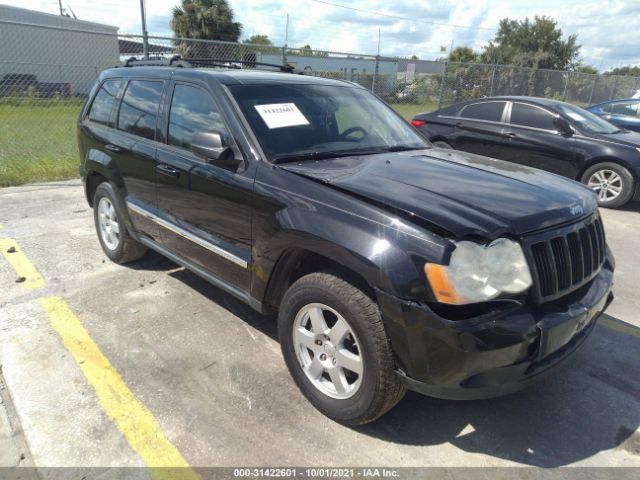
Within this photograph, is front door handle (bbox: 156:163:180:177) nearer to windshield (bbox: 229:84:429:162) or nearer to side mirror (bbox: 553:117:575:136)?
windshield (bbox: 229:84:429:162)

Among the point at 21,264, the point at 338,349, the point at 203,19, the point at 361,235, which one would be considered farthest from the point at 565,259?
the point at 203,19

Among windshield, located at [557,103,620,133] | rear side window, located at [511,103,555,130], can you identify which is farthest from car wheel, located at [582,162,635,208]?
rear side window, located at [511,103,555,130]

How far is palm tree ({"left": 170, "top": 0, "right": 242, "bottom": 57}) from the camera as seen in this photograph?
94.4 feet

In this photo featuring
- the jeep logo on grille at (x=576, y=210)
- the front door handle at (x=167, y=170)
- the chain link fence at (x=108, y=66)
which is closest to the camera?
the jeep logo on grille at (x=576, y=210)

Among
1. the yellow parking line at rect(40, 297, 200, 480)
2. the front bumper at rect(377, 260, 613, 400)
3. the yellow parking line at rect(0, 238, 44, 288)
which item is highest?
the front bumper at rect(377, 260, 613, 400)

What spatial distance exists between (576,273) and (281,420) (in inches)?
70.1

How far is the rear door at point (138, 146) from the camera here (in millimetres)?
3762

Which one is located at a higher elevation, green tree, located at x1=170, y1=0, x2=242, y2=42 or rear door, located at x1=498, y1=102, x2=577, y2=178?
green tree, located at x1=170, y1=0, x2=242, y2=42

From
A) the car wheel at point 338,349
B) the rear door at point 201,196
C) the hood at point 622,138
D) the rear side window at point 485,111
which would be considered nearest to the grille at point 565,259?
the car wheel at point 338,349

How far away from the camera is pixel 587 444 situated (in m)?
2.56

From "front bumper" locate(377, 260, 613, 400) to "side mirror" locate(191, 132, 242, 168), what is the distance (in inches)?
54.6

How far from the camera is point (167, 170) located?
353cm

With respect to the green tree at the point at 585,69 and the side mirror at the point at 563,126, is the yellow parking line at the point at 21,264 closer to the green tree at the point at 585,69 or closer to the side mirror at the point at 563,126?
the side mirror at the point at 563,126

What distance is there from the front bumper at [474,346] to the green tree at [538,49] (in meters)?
50.8
